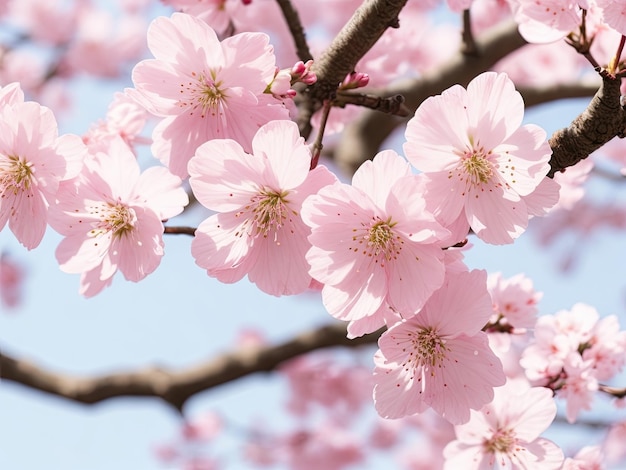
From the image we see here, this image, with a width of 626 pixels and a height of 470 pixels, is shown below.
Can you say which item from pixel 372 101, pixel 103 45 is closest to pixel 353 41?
pixel 372 101

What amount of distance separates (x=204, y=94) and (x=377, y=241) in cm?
39

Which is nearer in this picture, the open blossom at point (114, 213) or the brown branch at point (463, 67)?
the open blossom at point (114, 213)

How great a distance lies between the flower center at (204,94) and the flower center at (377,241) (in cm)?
32

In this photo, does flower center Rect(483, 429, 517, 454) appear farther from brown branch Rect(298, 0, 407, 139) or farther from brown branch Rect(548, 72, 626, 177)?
brown branch Rect(298, 0, 407, 139)

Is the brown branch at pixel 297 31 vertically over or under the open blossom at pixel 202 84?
under

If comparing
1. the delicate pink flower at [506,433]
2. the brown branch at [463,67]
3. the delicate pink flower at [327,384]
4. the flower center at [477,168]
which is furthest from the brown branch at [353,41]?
the delicate pink flower at [327,384]

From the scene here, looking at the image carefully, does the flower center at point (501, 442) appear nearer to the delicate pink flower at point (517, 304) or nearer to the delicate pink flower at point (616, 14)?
the delicate pink flower at point (517, 304)

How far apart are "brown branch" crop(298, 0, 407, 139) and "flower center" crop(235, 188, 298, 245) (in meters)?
0.39

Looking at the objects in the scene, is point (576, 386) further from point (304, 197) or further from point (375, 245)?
point (304, 197)

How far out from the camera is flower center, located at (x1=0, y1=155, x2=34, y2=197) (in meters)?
1.21

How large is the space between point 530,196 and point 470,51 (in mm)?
1598

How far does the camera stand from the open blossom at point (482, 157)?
3.59 ft

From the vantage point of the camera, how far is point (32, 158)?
3.93 ft

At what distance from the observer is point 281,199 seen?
46.0 inches
